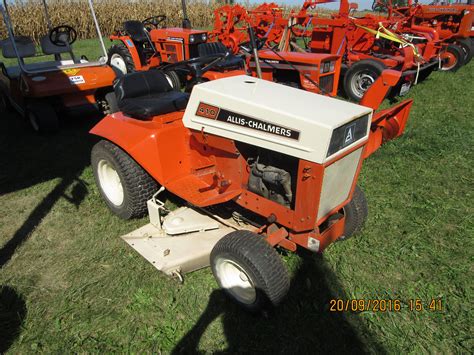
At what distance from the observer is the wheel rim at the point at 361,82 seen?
256 inches

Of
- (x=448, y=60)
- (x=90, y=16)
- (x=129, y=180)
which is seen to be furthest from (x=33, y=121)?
(x=90, y=16)

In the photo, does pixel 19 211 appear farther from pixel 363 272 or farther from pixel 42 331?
pixel 363 272

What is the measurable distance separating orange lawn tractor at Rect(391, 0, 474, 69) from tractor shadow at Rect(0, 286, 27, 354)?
9.38 metres

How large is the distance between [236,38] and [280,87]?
7097 mm

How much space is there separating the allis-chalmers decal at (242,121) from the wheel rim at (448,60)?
321 inches

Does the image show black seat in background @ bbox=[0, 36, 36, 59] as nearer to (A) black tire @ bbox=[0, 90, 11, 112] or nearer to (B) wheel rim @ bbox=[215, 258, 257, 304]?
(A) black tire @ bbox=[0, 90, 11, 112]

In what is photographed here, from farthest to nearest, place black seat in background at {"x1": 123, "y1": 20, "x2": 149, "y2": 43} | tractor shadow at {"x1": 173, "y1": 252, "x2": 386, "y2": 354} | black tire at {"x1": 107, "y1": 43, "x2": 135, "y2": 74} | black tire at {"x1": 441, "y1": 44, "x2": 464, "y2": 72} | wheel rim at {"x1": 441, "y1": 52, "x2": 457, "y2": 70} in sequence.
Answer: wheel rim at {"x1": 441, "y1": 52, "x2": 457, "y2": 70} → black tire at {"x1": 441, "y1": 44, "x2": 464, "y2": 72} → black tire at {"x1": 107, "y1": 43, "x2": 135, "y2": 74} → black seat in background at {"x1": 123, "y1": 20, "x2": 149, "y2": 43} → tractor shadow at {"x1": 173, "y1": 252, "x2": 386, "y2": 354}

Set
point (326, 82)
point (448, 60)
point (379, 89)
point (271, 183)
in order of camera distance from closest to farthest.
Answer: point (271, 183) → point (379, 89) → point (326, 82) → point (448, 60)

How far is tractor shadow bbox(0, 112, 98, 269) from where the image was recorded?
11.2ft

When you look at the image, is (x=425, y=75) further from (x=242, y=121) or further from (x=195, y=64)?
(x=242, y=121)

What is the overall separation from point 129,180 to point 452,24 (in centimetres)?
955

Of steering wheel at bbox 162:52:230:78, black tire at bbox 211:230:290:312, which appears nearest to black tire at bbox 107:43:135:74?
steering wheel at bbox 162:52:230:78

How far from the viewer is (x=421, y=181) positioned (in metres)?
3.86

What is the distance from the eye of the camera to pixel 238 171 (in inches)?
97.2
